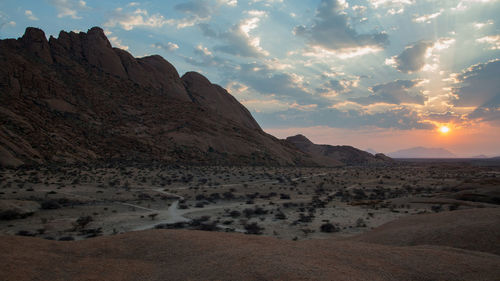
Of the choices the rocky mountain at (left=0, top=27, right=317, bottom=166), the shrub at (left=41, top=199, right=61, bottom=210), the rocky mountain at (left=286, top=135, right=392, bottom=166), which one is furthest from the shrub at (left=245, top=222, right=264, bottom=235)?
the rocky mountain at (left=286, top=135, right=392, bottom=166)

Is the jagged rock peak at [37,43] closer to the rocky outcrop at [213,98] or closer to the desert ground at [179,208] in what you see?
the rocky outcrop at [213,98]

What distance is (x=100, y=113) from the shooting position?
56.0 metres

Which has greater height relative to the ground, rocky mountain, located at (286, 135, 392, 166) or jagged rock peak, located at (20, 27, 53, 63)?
jagged rock peak, located at (20, 27, 53, 63)

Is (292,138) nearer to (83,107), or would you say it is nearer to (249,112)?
(249,112)

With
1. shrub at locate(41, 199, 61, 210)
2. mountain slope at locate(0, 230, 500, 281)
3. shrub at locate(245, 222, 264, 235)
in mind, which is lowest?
shrub at locate(245, 222, 264, 235)

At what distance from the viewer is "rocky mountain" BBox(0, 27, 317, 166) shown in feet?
137

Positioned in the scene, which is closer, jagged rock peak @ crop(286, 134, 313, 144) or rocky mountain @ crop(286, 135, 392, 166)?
rocky mountain @ crop(286, 135, 392, 166)

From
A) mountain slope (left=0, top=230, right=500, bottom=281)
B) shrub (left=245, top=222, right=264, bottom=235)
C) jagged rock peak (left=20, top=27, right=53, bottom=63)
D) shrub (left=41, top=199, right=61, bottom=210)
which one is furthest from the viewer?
jagged rock peak (left=20, top=27, right=53, bottom=63)

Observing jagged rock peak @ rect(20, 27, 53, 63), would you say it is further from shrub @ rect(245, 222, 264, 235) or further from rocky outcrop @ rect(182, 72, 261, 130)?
shrub @ rect(245, 222, 264, 235)

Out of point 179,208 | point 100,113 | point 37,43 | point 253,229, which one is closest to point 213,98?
point 100,113

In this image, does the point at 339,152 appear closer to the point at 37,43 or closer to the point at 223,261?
the point at 37,43

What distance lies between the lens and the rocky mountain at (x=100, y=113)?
41719 mm

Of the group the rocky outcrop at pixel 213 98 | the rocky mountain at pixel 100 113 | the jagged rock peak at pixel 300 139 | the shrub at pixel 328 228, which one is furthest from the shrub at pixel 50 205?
the jagged rock peak at pixel 300 139

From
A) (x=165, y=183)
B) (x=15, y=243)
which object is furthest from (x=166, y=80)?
(x=15, y=243)
